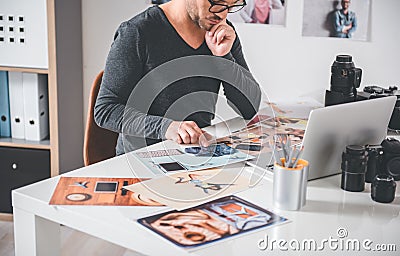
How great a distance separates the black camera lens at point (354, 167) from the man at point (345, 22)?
4.86 ft

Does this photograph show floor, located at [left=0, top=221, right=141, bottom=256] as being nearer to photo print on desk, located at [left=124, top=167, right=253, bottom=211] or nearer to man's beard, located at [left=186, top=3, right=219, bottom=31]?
man's beard, located at [left=186, top=3, right=219, bottom=31]

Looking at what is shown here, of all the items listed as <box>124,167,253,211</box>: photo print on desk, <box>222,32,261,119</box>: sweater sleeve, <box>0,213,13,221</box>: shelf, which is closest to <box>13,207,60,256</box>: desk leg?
<box>124,167,253,211</box>: photo print on desk

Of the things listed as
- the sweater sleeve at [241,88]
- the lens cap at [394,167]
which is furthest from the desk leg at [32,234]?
the sweater sleeve at [241,88]

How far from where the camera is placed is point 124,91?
79.6 inches

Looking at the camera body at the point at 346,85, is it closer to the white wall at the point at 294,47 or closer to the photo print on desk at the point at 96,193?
the photo print on desk at the point at 96,193

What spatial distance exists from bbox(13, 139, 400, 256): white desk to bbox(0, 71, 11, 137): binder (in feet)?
4.63

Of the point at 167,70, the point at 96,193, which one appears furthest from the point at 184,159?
the point at 167,70

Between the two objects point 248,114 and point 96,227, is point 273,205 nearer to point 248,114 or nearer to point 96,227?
point 96,227

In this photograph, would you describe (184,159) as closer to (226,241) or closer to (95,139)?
(226,241)

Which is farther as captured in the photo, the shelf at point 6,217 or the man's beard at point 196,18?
the shelf at point 6,217

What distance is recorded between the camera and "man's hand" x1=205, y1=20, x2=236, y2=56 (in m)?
2.12

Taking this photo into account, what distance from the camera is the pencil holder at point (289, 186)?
140cm

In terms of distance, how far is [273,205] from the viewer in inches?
56.5

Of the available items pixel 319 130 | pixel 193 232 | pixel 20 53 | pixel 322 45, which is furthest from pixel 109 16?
pixel 193 232
